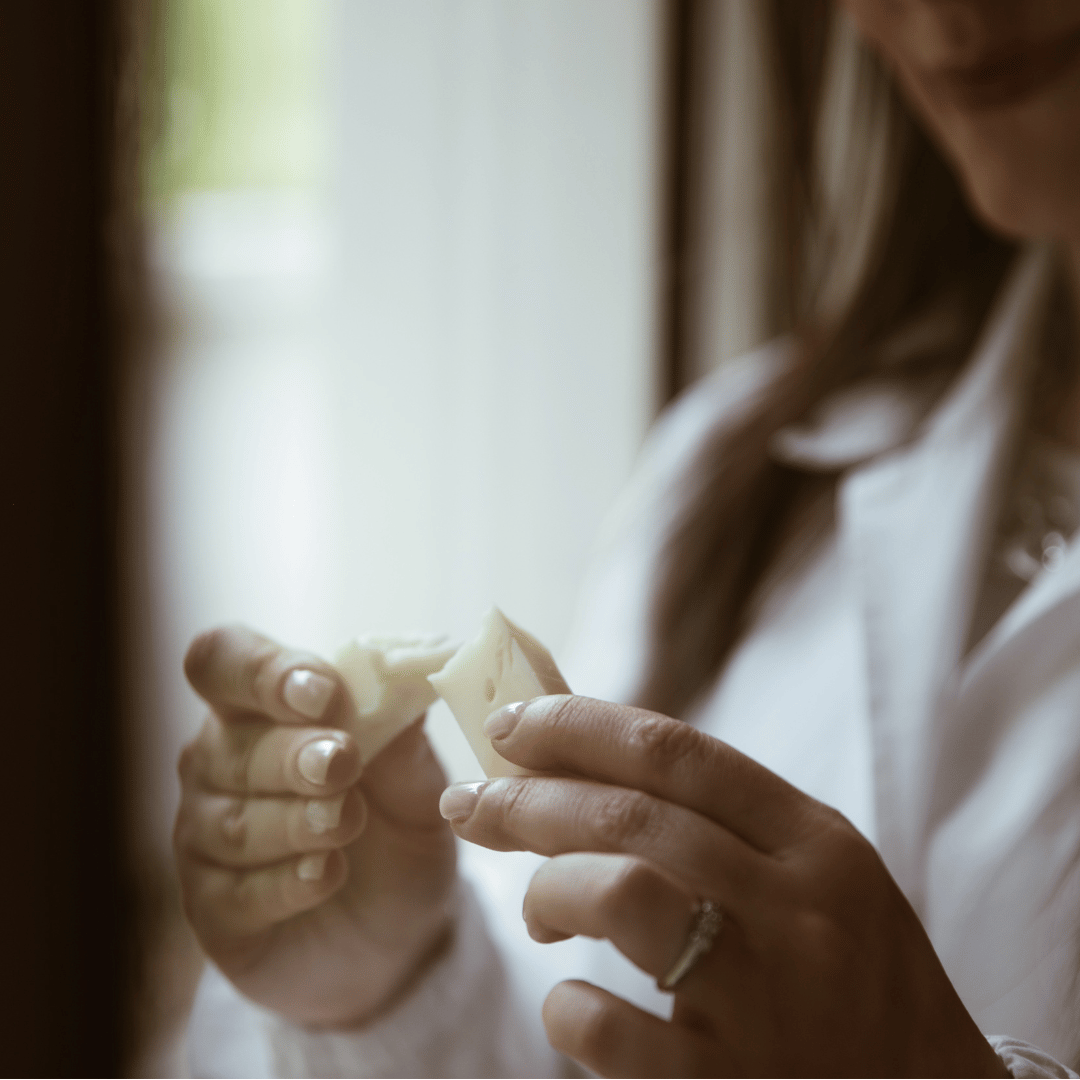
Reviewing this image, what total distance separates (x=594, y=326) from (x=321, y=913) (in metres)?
0.62

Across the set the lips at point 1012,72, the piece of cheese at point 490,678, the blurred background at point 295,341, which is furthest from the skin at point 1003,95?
the piece of cheese at point 490,678

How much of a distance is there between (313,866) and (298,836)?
14mm

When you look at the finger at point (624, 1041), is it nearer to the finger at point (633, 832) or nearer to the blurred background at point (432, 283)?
the finger at point (633, 832)

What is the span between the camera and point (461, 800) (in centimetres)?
23

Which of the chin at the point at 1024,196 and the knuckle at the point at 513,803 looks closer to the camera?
the knuckle at the point at 513,803

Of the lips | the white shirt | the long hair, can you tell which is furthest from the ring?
the lips

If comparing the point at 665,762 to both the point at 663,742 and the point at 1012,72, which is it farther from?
the point at 1012,72

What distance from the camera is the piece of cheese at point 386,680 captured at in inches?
10.8

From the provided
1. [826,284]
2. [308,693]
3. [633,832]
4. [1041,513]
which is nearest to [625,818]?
[633,832]

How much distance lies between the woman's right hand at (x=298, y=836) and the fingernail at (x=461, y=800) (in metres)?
0.04

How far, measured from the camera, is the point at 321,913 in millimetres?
318

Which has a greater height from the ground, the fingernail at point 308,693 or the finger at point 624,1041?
the fingernail at point 308,693

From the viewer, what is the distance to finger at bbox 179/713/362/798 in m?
0.26

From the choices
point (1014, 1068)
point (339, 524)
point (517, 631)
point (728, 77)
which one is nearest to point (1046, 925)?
point (1014, 1068)
